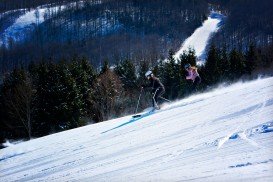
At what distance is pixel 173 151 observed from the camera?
30.1ft

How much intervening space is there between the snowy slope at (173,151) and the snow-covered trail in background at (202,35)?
119303 millimetres

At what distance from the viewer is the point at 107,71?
1959 inches

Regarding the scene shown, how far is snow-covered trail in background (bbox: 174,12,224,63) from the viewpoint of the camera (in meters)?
145

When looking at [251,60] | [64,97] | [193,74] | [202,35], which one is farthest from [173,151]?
[202,35]

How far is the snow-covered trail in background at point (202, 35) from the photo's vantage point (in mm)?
144750

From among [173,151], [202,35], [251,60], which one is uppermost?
[173,151]

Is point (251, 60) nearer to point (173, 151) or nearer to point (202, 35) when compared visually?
point (173, 151)

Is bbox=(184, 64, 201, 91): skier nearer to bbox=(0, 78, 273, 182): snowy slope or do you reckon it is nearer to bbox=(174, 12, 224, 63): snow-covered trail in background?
bbox=(0, 78, 273, 182): snowy slope

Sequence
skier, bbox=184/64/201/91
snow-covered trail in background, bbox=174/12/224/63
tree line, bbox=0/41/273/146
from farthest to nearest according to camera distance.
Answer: snow-covered trail in background, bbox=174/12/224/63, tree line, bbox=0/41/273/146, skier, bbox=184/64/201/91

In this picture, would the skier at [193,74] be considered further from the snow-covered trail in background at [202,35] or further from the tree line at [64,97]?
the snow-covered trail in background at [202,35]

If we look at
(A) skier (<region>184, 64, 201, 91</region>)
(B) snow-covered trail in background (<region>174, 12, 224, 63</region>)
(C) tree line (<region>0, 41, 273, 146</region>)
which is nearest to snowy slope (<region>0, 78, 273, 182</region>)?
(A) skier (<region>184, 64, 201, 91</region>)

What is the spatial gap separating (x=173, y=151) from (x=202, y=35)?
164 meters

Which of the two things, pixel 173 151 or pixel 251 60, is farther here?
pixel 251 60

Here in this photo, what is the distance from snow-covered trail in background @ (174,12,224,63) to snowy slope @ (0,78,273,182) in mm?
119303
